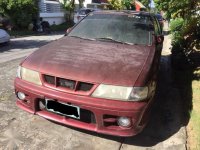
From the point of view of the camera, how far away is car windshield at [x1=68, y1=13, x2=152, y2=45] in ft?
17.1

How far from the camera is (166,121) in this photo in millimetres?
4980

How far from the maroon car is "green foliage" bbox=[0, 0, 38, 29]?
16971 mm

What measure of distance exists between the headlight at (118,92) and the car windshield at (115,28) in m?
1.58

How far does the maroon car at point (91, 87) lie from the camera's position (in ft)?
A: 12.2

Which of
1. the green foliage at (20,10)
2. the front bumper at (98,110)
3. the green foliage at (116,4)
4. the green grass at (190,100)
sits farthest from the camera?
the green foliage at (116,4)

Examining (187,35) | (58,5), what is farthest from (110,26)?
(58,5)

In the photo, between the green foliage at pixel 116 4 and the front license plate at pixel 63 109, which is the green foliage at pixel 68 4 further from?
the front license plate at pixel 63 109

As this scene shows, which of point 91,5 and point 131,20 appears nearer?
point 131,20

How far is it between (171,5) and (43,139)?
4709 millimetres

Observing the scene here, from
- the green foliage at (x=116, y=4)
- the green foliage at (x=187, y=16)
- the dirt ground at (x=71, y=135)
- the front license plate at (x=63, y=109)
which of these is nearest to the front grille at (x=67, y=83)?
the front license plate at (x=63, y=109)

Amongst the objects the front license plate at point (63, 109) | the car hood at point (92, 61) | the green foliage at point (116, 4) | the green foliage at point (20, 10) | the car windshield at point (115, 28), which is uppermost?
the car windshield at point (115, 28)

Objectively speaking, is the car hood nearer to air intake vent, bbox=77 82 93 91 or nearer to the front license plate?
air intake vent, bbox=77 82 93 91

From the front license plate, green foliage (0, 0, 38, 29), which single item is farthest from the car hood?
green foliage (0, 0, 38, 29)

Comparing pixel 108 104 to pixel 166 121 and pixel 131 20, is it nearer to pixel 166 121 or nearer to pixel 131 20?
pixel 166 121
